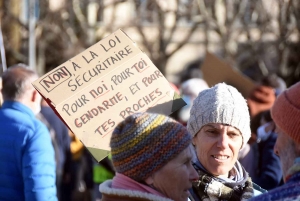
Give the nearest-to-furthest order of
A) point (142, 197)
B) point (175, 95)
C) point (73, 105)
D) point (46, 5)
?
point (142, 197)
point (73, 105)
point (175, 95)
point (46, 5)

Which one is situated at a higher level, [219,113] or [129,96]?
[129,96]

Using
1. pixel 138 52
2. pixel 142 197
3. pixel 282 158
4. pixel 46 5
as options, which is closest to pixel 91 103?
pixel 138 52

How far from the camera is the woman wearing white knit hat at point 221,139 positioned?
4.10 meters

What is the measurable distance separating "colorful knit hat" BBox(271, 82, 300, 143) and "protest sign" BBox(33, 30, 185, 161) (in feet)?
3.30

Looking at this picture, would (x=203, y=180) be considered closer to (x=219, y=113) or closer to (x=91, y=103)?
(x=219, y=113)

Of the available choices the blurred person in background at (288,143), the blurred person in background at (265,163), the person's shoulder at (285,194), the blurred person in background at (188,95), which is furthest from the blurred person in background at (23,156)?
the blurred person in background at (188,95)

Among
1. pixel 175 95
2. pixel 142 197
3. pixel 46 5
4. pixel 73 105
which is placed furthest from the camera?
pixel 46 5

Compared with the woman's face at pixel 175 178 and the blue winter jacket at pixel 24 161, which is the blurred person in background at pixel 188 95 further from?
the woman's face at pixel 175 178

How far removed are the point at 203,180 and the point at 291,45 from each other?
51.2 ft

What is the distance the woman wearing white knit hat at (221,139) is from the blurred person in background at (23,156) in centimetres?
123

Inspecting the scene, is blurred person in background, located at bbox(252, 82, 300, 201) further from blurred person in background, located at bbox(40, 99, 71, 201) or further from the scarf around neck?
blurred person in background, located at bbox(40, 99, 71, 201)

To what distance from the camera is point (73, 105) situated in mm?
4016

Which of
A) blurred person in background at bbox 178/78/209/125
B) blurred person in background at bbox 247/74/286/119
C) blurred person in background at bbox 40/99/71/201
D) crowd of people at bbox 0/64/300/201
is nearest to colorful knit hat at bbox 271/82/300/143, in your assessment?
crowd of people at bbox 0/64/300/201

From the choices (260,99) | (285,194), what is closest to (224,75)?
Answer: (260,99)
